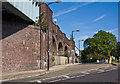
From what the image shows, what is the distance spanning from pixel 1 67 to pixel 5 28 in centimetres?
417

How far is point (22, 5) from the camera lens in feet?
51.7

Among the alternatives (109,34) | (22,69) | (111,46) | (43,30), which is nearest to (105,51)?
(111,46)

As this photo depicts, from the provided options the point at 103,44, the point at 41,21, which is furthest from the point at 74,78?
the point at 103,44

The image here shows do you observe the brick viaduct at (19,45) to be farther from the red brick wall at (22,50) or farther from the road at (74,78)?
the road at (74,78)

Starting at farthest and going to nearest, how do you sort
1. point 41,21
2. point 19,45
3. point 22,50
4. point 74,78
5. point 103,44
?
point 103,44, point 41,21, point 22,50, point 19,45, point 74,78

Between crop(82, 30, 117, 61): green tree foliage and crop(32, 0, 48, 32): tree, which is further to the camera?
crop(82, 30, 117, 61): green tree foliage

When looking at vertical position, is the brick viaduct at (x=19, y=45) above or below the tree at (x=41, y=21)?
below

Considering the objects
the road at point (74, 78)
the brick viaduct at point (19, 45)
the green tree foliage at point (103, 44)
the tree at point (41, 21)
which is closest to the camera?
the road at point (74, 78)

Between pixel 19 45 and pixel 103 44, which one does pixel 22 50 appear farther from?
pixel 103 44

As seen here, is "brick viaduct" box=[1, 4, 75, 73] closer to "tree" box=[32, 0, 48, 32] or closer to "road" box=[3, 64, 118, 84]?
"tree" box=[32, 0, 48, 32]

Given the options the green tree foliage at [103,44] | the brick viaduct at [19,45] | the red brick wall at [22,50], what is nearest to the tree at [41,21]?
the brick viaduct at [19,45]

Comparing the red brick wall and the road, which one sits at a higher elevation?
the red brick wall

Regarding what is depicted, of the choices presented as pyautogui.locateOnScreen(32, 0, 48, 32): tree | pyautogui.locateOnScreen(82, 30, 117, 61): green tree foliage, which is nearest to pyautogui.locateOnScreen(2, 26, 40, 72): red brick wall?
pyautogui.locateOnScreen(32, 0, 48, 32): tree

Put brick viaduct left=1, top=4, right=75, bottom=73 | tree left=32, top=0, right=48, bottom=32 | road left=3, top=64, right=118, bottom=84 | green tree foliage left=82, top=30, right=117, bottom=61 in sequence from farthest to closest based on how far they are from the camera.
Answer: green tree foliage left=82, top=30, right=117, bottom=61 < tree left=32, top=0, right=48, bottom=32 < brick viaduct left=1, top=4, right=75, bottom=73 < road left=3, top=64, right=118, bottom=84
